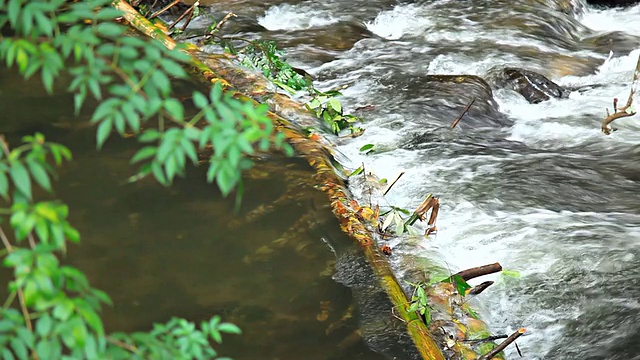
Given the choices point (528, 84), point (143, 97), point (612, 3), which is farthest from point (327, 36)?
point (143, 97)

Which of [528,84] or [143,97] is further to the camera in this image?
[528,84]

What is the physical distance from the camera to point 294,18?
10.2 meters

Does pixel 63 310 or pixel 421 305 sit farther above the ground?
pixel 63 310

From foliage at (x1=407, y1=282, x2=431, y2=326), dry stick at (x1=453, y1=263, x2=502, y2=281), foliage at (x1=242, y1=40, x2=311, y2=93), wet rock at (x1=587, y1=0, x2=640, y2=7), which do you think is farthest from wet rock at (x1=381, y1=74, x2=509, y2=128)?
wet rock at (x1=587, y1=0, x2=640, y2=7)

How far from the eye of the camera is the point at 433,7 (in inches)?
423

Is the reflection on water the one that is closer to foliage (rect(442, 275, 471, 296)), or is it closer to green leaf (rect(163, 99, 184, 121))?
foliage (rect(442, 275, 471, 296))

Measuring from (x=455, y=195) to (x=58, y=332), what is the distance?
4.34 m

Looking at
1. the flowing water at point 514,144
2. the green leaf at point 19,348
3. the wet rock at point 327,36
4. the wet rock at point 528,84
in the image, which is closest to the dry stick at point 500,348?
the flowing water at point 514,144

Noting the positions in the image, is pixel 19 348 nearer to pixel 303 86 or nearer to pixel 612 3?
pixel 303 86

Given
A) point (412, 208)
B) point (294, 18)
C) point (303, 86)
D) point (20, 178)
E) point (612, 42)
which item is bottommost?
point (294, 18)

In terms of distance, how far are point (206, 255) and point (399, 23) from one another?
24.4 feet

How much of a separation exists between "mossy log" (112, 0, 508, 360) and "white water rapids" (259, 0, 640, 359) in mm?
525

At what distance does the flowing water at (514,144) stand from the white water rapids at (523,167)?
0.01 meters

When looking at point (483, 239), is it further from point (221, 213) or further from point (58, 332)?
point (58, 332)
